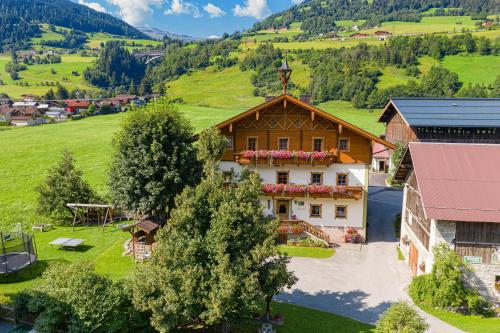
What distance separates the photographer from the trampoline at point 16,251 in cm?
2709

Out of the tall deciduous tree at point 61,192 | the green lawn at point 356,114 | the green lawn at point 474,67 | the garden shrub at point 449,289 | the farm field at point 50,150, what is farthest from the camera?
the green lawn at point 474,67

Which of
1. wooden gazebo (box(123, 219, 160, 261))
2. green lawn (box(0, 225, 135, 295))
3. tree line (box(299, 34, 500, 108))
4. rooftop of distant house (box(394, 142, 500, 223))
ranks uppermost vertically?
tree line (box(299, 34, 500, 108))

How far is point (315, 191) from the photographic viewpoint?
33.5 meters

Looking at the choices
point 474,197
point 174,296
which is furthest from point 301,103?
point 174,296

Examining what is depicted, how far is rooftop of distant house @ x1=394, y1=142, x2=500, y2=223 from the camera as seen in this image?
2286 cm

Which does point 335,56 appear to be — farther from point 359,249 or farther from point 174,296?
point 174,296

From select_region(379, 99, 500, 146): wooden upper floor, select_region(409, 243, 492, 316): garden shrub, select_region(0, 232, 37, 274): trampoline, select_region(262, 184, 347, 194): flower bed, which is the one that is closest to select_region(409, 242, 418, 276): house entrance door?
select_region(409, 243, 492, 316): garden shrub

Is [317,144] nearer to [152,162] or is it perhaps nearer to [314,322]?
[152,162]

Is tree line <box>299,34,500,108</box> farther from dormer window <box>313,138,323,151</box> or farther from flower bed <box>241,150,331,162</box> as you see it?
flower bed <box>241,150,331,162</box>

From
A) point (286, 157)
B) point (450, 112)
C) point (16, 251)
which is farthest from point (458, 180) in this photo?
point (16, 251)

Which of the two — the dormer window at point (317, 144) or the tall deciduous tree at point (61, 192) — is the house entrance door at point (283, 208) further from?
the tall deciduous tree at point (61, 192)

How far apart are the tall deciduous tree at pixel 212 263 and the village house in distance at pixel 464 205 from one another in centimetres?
991

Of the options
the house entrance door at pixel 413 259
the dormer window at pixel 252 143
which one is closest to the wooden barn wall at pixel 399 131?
the house entrance door at pixel 413 259

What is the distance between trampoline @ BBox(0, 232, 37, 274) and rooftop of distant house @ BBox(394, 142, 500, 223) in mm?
24880
